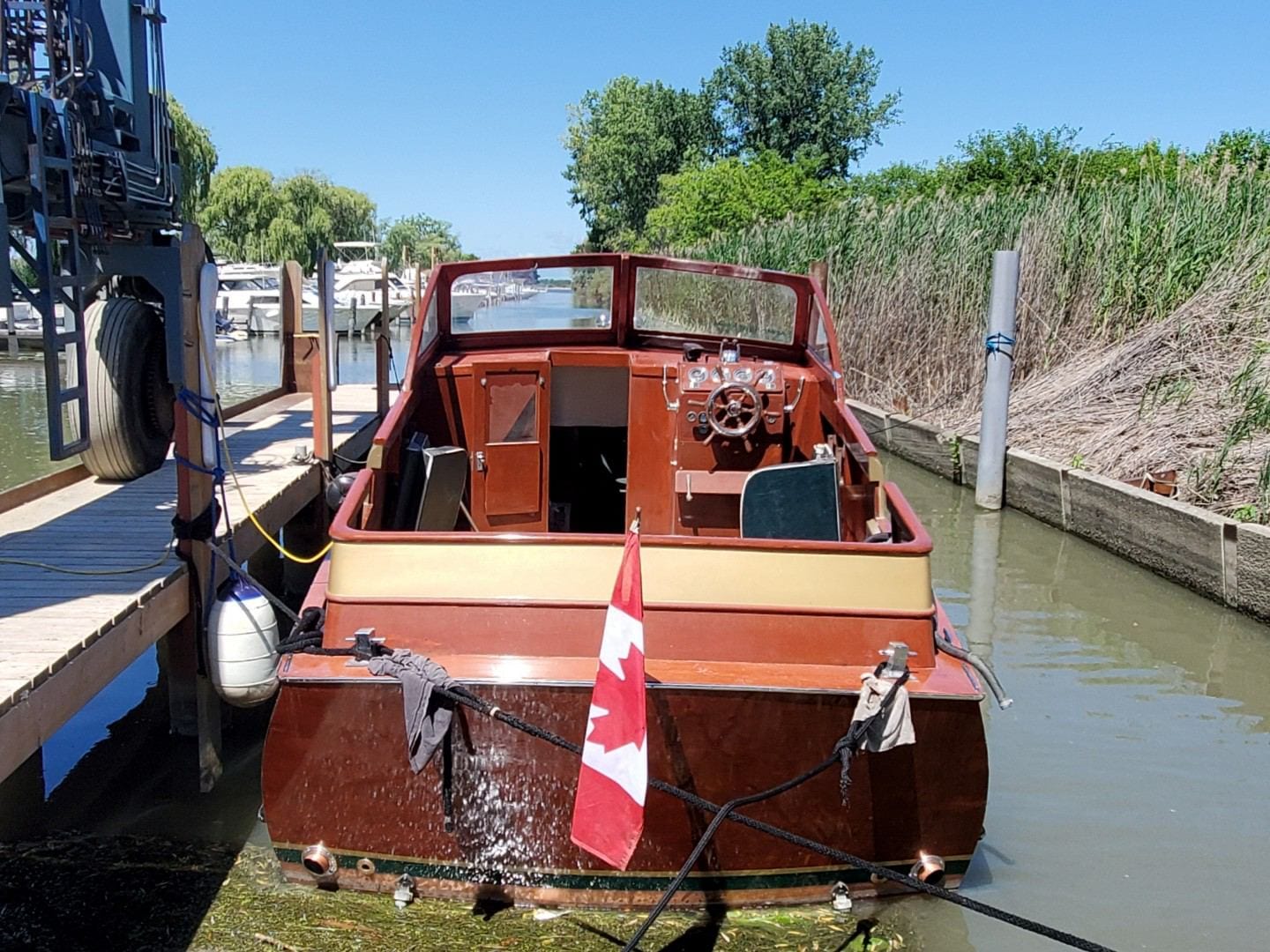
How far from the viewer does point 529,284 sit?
20.8 feet

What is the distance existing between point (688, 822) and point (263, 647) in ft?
7.14

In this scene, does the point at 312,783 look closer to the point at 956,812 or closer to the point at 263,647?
the point at 263,647

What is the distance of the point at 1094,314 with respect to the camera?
12.1 m

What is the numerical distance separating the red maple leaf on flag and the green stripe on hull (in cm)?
83

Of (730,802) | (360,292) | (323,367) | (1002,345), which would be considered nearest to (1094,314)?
(1002,345)

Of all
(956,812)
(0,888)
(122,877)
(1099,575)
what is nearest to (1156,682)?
(1099,575)

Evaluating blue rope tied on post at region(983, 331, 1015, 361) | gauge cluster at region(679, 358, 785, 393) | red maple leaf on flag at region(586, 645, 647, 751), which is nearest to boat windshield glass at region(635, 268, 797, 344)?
gauge cluster at region(679, 358, 785, 393)

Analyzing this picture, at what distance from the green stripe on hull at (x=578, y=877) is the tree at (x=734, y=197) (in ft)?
94.3

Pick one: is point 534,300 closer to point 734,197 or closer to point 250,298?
point 734,197

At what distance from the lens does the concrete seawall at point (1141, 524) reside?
7523mm

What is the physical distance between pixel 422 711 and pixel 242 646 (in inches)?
64.2

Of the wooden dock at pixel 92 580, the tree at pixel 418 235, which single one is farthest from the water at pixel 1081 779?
the tree at pixel 418 235

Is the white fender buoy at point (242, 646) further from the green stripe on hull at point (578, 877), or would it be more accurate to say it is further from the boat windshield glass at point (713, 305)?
the boat windshield glass at point (713, 305)

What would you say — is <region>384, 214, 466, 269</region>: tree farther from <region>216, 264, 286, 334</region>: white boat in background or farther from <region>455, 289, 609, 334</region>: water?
<region>455, 289, 609, 334</region>: water
